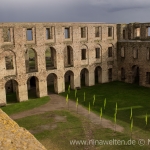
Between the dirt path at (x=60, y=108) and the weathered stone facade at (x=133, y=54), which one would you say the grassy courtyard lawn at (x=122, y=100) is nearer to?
the dirt path at (x=60, y=108)

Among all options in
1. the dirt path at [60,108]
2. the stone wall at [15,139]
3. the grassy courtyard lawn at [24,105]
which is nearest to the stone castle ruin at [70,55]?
the grassy courtyard lawn at [24,105]

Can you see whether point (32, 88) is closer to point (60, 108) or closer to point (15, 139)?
point (60, 108)

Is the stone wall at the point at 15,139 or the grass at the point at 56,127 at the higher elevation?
the stone wall at the point at 15,139

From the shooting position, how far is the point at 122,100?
29109 mm

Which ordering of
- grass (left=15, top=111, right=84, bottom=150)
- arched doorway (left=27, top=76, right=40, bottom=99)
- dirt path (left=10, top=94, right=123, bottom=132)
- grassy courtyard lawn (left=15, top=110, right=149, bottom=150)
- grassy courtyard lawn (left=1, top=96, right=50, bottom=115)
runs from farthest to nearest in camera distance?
1. arched doorway (left=27, top=76, right=40, bottom=99)
2. grassy courtyard lawn (left=1, top=96, right=50, bottom=115)
3. dirt path (left=10, top=94, right=123, bottom=132)
4. grass (left=15, top=111, right=84, bottom=150)
5. grassy courtyard lawn (left=15, top=110, right=149, bottom=150)

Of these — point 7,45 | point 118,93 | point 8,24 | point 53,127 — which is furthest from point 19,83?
point 118,93

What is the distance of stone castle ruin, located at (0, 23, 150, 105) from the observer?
29.7 m

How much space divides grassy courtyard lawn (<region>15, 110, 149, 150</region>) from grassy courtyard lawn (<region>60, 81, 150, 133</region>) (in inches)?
99.6

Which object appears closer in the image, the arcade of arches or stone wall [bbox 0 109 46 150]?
stone wall [bbox 0 109 46 150]

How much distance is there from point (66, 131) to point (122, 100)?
10.6 m

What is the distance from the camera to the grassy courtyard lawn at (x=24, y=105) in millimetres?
27513

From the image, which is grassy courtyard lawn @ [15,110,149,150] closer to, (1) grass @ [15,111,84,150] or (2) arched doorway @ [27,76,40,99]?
(1) grass @ [15,111,84,150]

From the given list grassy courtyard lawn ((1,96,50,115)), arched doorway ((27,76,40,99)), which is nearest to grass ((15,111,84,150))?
grassy courtyard lawn ((1,96,50,115))

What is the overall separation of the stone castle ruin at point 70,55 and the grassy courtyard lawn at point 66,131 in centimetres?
755
